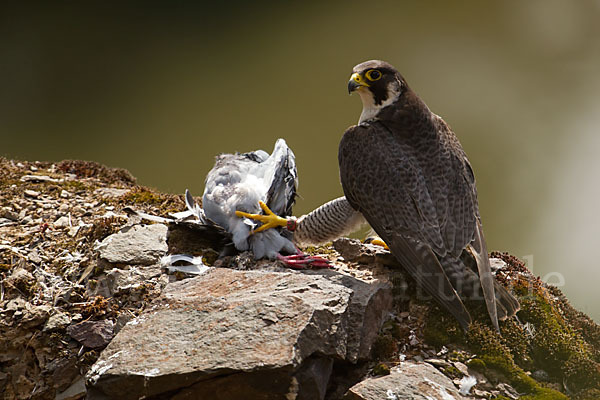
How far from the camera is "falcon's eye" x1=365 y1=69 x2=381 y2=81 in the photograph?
382 cm

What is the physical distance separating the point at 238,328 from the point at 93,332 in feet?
3.40

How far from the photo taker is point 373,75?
3.82 m

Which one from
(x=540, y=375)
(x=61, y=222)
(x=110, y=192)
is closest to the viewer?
(x=540, y=375)

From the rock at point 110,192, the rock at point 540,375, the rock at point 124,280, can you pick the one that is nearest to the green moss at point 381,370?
the rock at point 540,375

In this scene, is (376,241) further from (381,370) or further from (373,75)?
(381,370)

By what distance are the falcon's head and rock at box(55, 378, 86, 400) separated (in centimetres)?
229

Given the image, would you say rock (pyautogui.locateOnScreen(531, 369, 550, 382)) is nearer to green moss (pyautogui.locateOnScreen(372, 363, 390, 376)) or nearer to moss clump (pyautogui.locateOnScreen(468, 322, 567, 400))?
moss clump (pyautogui.locateOnScreen(468, 322, 567, 400))

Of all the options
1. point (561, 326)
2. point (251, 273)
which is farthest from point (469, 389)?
point (251, 273)

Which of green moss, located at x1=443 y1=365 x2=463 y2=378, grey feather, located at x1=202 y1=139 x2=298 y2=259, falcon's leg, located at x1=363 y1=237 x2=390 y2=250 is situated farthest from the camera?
falcon's leg, located at x1=363 y1=237 x2=390 y2=250

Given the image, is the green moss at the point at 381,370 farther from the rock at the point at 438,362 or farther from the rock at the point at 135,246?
the rock at the point at 135,246

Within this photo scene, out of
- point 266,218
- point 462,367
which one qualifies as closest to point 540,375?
point 462,367

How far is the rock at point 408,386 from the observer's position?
8.83ft

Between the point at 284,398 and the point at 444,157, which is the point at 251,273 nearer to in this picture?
the point at 284,398

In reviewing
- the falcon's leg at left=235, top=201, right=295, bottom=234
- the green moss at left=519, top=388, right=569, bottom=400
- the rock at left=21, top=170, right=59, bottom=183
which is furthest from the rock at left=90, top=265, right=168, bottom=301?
the green moss at left=519, top=388, right=569, bottom=400
